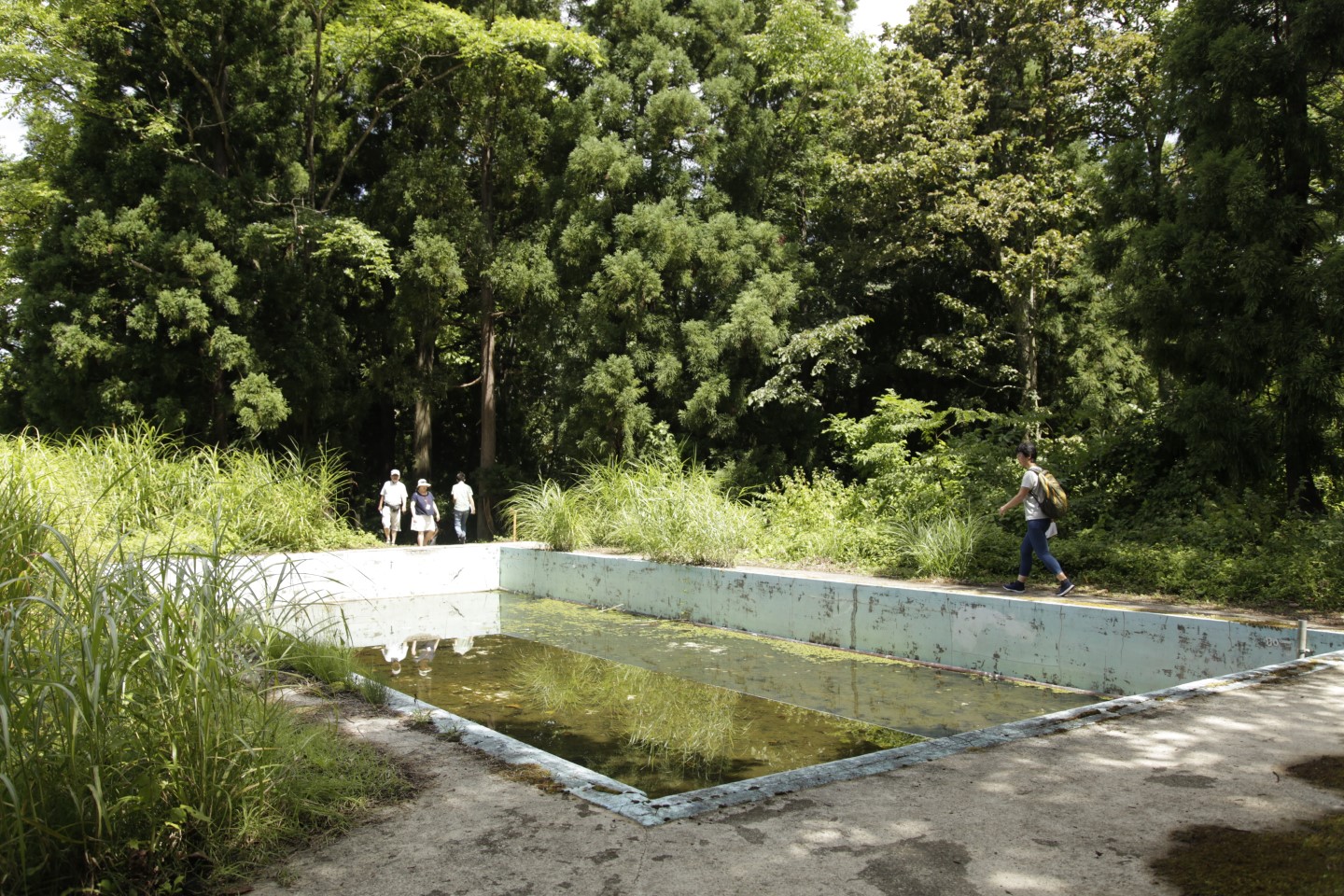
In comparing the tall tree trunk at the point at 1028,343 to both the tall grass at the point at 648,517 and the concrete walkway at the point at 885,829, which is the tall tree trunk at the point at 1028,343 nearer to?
the tall grass at the point at 648,517

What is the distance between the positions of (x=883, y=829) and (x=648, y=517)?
873 cm

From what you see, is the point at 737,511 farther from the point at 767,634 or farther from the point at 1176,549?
the point at 1176,549

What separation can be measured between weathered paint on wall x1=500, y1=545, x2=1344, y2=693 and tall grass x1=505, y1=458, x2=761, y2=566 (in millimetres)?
406

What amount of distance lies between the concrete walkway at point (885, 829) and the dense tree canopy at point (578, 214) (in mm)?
10499

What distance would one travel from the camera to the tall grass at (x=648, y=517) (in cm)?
1093

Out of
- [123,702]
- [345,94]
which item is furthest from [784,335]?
[123,702]

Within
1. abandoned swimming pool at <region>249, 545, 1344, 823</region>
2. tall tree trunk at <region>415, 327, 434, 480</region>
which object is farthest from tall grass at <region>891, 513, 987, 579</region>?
tall tree trunk at <region>415, 327, 434, 480</region>

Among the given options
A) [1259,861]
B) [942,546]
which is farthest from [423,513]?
[1259,861]

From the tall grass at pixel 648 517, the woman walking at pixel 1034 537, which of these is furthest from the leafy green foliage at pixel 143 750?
the tall grass at pixel 648 517

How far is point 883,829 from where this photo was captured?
3055mm

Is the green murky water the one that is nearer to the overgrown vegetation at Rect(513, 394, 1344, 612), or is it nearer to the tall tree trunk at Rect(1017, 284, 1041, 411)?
the overgrown vegetation at Rect(513, 394, 1344, 612)

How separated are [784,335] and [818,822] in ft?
46.9

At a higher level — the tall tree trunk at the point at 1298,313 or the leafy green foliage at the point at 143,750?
the tall tree trunk at the point at 1298,313

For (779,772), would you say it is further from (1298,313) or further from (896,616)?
(1298,313)
